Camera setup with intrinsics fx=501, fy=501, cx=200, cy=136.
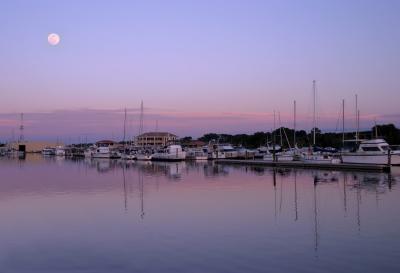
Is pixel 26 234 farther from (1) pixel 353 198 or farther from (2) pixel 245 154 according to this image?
(2) pixel 245 154

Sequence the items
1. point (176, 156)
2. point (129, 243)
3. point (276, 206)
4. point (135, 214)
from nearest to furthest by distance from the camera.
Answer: point (129, 243) < point (135, 214) < point (276, 206) < point (176, 156)

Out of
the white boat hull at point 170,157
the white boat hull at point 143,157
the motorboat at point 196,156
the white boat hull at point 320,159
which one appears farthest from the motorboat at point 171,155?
the white boat hull at point 320,159

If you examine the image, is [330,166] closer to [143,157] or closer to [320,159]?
[320,159]

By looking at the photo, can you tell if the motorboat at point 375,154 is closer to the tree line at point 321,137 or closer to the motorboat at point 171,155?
the tree line at point 321,137

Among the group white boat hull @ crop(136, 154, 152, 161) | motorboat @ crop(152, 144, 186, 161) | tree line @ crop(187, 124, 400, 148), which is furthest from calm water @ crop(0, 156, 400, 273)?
white boat hull @ crop(136, 154, 152, 161)

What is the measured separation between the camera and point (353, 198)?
29.2 metres

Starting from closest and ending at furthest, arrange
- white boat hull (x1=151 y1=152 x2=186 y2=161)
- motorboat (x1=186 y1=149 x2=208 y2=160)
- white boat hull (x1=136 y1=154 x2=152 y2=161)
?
white boat hull (x1=151 y1=152 x2=186 y2=161) < motorboat (x1=186 y1=149 x2=208 y2=160) < white boat hull (x1=136 y1=154 x2=152 y2=161)

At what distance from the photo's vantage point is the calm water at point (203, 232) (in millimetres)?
14406

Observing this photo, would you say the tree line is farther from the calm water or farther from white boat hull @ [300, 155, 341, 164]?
the calm water

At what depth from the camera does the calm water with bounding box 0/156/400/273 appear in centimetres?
1441

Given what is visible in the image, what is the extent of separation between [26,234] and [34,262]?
184 inches

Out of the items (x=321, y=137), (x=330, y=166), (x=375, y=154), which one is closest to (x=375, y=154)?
(x=375, y=154)

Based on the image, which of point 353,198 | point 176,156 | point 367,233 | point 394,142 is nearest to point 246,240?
point 367,233

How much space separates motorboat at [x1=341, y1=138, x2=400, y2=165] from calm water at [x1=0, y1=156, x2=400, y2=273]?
85.3 ft
